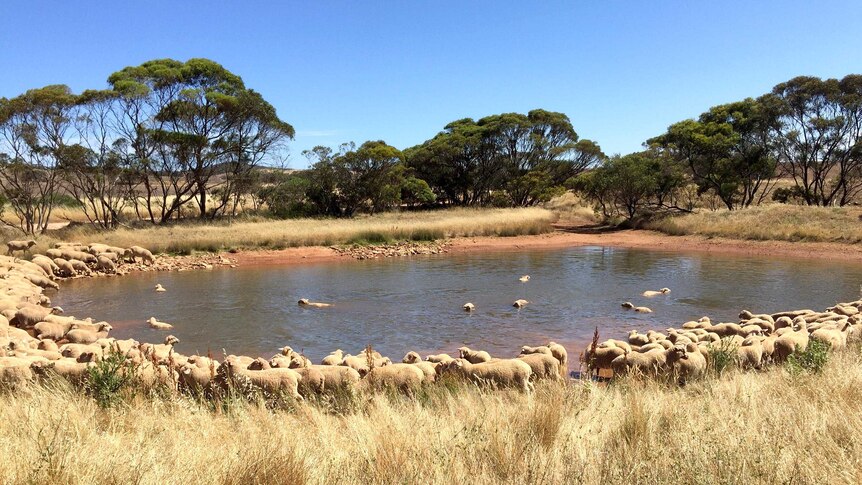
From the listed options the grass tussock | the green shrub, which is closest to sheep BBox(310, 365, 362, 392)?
the grass tussock

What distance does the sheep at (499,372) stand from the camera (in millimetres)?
7645

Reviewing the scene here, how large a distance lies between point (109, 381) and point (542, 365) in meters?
5.51

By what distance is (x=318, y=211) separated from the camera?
134 ft

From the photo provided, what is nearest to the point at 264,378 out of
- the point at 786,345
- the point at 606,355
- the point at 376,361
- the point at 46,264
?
the point at 376,361

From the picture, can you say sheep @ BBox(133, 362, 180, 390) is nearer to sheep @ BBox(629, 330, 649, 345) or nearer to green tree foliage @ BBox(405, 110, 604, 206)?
sheep @ BBox(629, 330, 649, 345)

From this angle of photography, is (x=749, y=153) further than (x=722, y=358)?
Yes

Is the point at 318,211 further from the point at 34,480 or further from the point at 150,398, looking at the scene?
the point at 34,480

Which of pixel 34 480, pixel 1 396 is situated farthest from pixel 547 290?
pixel 34 480

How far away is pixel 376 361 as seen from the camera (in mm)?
8555

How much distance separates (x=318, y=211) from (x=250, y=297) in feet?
79.5

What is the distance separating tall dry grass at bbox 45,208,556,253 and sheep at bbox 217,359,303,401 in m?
20.7

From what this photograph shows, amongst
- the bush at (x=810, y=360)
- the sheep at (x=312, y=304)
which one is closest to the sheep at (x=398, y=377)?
the bush at (x=810, y=360)

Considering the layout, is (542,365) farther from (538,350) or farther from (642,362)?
(642,362)

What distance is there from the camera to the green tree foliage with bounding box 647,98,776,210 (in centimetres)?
3694
